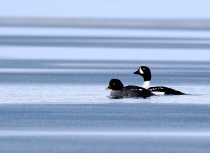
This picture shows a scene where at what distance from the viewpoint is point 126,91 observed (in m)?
10.9

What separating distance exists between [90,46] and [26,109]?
42.4ft

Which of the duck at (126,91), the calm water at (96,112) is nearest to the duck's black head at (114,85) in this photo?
the duck at (126,91)

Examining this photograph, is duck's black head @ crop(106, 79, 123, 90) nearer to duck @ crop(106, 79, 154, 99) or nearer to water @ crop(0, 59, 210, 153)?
duck @ crop(106, 79, 154, 99)

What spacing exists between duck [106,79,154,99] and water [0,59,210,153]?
6.3 inches

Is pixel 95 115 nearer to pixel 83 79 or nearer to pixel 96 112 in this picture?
pixel 96 112

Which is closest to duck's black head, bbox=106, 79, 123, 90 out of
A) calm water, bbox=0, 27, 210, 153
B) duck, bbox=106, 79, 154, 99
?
duck, bbox=106, 79, 154, 99

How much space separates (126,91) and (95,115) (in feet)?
7.46

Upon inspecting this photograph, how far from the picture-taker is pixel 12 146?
6.91 meters

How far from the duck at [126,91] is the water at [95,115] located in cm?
16

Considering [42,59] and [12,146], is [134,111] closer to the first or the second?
[12,146]

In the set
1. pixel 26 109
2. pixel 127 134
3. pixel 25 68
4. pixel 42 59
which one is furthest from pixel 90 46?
pixel 127 134

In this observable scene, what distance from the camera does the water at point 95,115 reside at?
7043 millimetres

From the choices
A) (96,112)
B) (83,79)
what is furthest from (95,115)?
(83,79)

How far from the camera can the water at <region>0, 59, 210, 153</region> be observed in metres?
7.04
